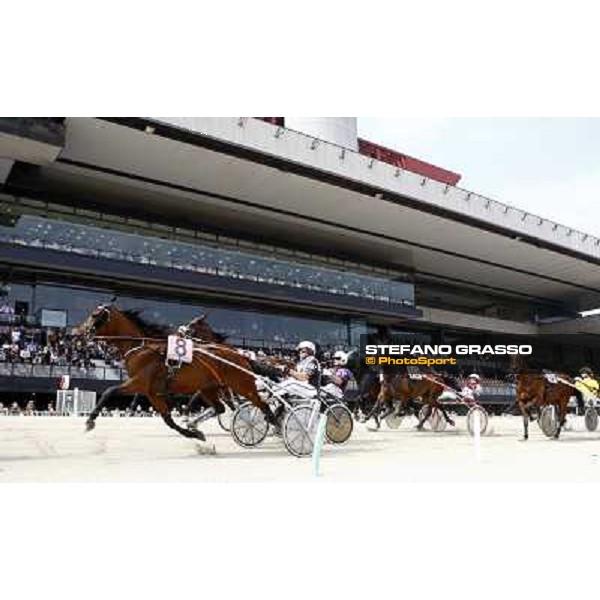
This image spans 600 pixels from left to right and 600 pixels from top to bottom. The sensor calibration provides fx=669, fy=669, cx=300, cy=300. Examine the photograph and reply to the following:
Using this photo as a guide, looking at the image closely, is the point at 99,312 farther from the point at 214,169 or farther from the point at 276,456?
the point at 214,169

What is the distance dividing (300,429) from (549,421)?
7.70 meters

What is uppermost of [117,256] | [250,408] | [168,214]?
[168,214]

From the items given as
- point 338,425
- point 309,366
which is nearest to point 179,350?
point 309,366

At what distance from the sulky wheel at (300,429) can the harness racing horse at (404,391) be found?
7.49 metres

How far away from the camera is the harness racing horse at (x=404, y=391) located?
16.8 m

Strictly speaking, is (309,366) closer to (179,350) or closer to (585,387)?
(179,350)

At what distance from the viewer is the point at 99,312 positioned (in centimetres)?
1003

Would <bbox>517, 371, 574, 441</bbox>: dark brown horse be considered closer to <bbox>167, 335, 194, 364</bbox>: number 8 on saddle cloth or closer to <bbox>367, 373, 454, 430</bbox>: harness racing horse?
<bbox>367, 373, 454, 430</bbox>: harness racing horse

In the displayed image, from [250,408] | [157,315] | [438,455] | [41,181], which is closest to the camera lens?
[438,455]

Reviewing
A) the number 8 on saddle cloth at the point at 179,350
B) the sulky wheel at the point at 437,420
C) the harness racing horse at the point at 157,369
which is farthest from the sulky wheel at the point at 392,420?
the number 8 on saddle cloth at the point at 179,350

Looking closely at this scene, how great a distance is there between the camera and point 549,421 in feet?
48.6

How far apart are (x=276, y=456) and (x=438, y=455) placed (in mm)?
2604

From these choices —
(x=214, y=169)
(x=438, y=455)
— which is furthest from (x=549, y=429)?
(x=214, y=169)

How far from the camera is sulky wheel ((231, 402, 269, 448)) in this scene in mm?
10805
